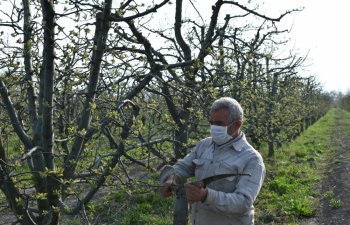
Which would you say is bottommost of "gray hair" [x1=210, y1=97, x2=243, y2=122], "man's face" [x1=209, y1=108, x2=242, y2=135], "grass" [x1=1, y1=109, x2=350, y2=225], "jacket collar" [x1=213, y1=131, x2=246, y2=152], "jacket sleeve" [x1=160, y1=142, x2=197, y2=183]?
"grass" [x1=1, y1=109, x2=350, y2=225]

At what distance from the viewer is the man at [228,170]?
2928 mm

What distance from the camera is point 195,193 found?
2.77 m

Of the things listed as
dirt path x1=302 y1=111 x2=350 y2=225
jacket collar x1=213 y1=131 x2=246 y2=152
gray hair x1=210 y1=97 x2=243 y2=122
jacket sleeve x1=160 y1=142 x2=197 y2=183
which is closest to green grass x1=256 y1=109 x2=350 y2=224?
dirt path x1=302 y1=111 x2=350 y2=225

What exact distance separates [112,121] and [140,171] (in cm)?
925

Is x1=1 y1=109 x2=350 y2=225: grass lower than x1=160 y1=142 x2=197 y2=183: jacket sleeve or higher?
lower

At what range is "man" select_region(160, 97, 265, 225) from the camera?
2928 mm

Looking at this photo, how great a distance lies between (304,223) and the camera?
7734 millimetres

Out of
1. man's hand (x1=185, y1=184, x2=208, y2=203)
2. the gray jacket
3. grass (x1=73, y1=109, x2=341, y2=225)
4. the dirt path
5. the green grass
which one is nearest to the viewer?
man's hand (x1=185, y1=184, x2=208, y2=203)

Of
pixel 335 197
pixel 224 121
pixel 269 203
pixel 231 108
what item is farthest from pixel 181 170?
pixel 335 197

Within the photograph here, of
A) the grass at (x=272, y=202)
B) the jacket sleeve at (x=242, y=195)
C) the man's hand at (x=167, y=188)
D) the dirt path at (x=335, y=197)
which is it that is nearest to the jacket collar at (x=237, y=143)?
the jacket sleeve at (x=242, y=195)

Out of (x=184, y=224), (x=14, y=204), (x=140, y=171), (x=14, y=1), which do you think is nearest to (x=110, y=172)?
(x=14, y=204)

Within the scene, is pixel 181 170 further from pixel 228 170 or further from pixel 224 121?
pixel 224 121

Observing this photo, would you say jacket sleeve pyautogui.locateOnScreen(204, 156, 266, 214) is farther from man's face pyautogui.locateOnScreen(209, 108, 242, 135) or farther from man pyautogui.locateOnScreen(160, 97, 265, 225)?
man's face pyautogui.locateOnScreen(209, 108, 242, 135)

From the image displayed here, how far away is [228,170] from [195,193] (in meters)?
0.42
